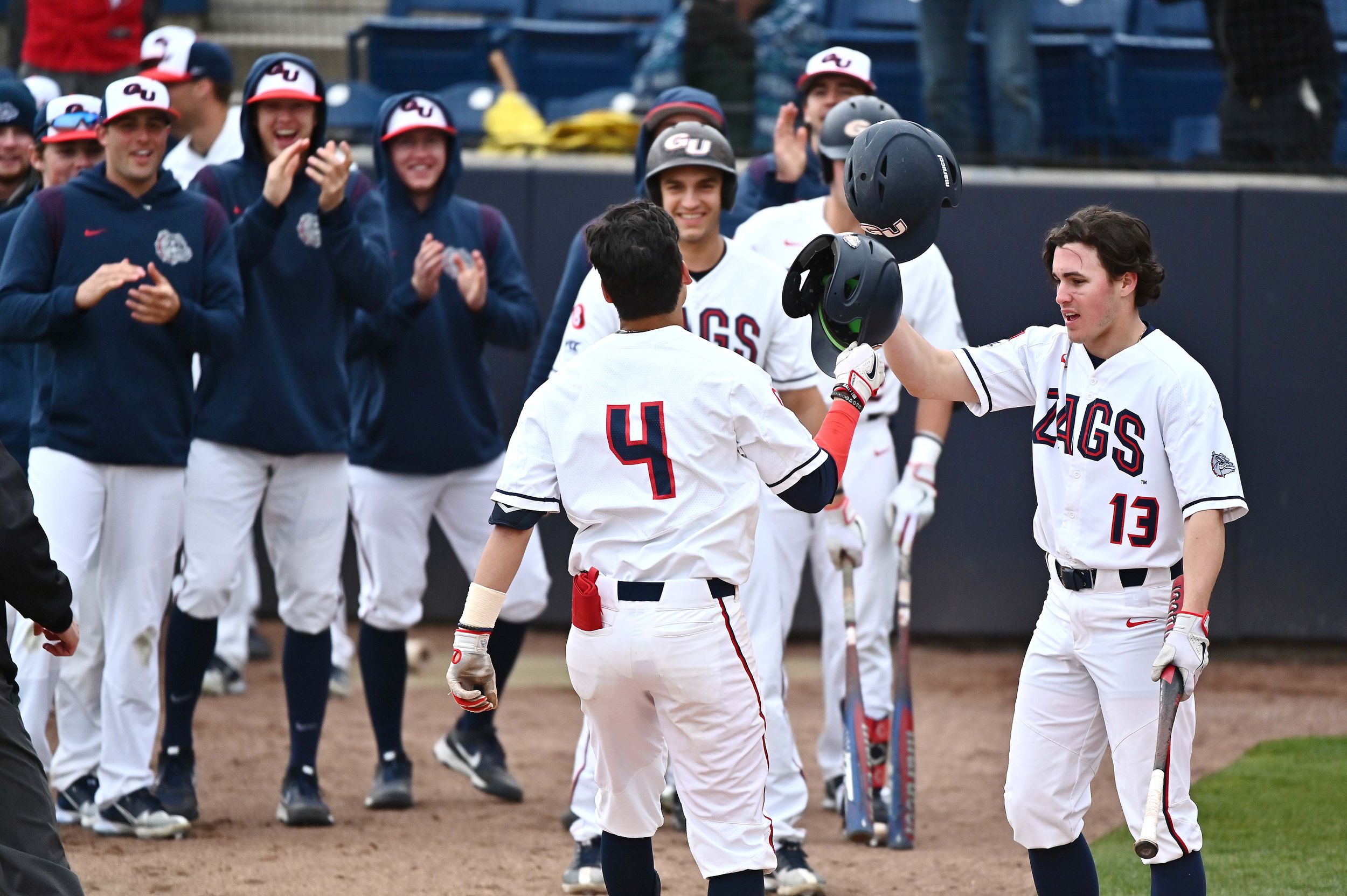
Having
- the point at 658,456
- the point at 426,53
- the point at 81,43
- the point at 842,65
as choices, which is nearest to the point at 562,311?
the point at 842,65

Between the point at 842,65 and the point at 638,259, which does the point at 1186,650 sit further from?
the point at 842,65

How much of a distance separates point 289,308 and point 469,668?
219cm

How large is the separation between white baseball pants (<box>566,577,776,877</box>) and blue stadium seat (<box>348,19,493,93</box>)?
Result: 22.6 feet

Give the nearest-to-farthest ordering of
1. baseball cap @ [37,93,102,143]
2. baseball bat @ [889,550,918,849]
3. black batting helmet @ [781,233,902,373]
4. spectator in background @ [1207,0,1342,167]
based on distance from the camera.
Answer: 1. black batting helmet @ [781,233,902,373]
2. baseball bat @ [889,550,918,849]
3. baseball cap @ [37,93,102,143]
4. spectator in background @ [1207,0,1342,167]

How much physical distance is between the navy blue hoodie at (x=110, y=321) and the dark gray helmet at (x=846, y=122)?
1912 mm

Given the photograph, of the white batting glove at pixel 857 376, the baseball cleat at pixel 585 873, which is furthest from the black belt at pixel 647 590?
the baseball cleat at pixel 585 873

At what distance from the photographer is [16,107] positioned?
17.9 feet

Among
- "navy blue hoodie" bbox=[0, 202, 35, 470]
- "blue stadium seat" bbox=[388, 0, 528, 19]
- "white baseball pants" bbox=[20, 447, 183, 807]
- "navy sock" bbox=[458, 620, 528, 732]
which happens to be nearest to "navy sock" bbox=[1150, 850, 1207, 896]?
"navy sock" bbox=[458, 620, 528, 732]

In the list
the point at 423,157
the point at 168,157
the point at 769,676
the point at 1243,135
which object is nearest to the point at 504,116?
the point at 168,157

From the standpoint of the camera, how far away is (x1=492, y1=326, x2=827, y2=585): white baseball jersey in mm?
3270

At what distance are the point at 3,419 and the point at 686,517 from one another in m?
2.83

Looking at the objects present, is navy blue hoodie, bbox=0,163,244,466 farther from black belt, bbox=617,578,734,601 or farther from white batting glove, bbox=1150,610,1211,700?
white batting glove, bbox=1150,610,1211,700

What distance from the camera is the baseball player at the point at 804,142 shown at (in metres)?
5.55

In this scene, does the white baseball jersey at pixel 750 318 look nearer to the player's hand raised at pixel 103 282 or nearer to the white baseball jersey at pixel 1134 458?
the white baseball jersey at pixel 1134 458
